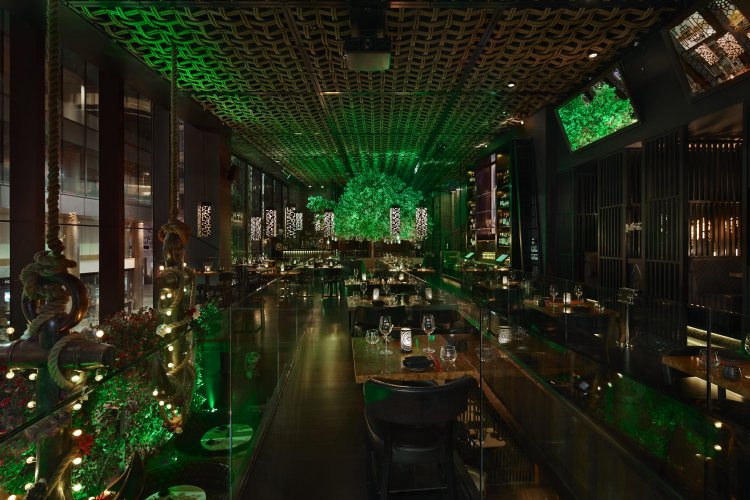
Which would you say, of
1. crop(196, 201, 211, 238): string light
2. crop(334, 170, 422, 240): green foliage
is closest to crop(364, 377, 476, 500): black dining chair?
crop(196, 201, 211, 238): string light

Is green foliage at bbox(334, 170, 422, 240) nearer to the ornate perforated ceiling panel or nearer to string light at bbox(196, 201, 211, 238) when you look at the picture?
the ornate perforated ceiling panel

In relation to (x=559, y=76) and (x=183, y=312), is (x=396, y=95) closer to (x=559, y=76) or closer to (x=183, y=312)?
(x=559, y=76)

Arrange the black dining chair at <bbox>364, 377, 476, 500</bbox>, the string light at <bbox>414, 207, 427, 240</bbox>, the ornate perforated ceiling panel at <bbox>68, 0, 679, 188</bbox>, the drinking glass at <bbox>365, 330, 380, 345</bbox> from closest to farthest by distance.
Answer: the black dining chair at <bbox>364, 377, 476, 500</bbox>, the drinking glass at <bbox>365, 330, 380, 345</bbox>, the ornate perforated ceiling panel at <bbox>68, 0, 679, 188</bbox>, the string light at <bbox>414, 207, 427, 240</bbox>

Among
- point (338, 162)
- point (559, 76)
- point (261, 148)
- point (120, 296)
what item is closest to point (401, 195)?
point (338, 162)

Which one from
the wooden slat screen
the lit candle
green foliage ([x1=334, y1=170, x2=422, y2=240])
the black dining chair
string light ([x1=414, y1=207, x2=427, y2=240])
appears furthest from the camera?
string light ([x1=414, y1=207, x2=427, y2=240])

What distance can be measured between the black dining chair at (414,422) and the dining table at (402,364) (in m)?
0.33

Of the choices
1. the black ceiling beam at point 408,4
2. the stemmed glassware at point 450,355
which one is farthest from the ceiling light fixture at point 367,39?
the stemmed glassware at point 450,355

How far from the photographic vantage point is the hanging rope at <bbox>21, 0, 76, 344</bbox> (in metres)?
1.38

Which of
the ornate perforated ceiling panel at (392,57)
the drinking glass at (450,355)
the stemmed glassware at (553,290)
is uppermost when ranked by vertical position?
the ornate perforated ceiling panel at (392,57)

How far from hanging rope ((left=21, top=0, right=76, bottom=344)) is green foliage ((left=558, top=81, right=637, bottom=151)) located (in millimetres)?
7369

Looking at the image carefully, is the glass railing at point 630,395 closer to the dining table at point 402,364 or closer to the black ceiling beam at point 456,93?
the dining table at point 402,364

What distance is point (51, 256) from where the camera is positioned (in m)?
1.42

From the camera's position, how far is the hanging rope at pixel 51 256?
1383 millimetres

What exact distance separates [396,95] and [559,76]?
9.01 feet
